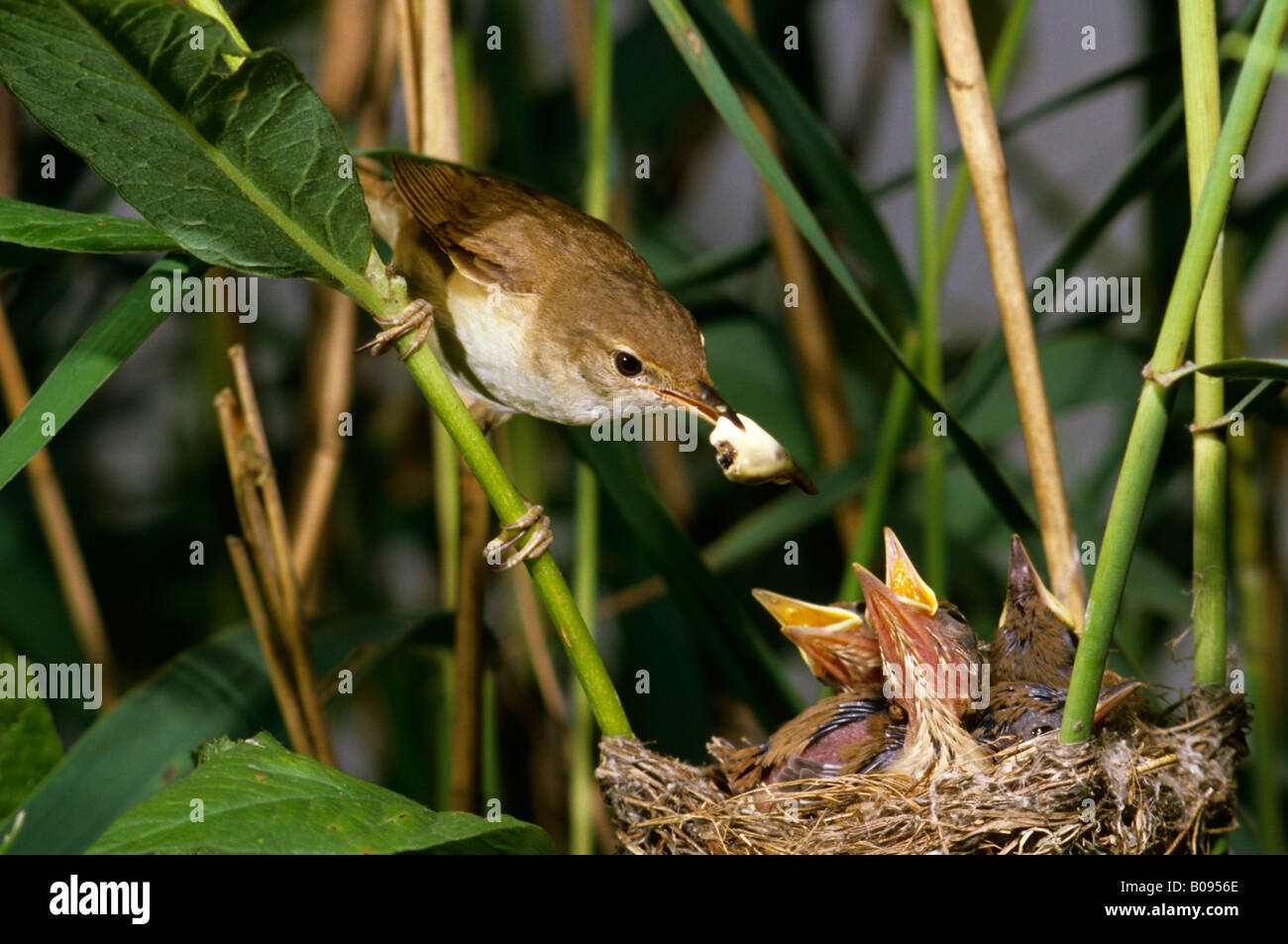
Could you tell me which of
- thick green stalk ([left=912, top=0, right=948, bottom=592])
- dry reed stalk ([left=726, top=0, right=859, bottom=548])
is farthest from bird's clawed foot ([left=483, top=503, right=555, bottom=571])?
dry reed stalk ([left=726, top=0, right=859, bottom=548])

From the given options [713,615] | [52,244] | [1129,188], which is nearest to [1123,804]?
[713,615]

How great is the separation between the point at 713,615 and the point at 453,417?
0.48 m

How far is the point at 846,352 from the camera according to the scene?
7.72 ft

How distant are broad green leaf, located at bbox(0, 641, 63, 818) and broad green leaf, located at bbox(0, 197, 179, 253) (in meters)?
0.47

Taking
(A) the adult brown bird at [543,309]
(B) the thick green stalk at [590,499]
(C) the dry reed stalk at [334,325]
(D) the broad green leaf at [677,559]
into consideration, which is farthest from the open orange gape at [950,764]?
(C) the dry reed stalk at [334,325]

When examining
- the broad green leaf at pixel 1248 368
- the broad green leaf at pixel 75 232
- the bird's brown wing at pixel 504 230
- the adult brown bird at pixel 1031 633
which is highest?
the bird's brown wing at pixel 504 230

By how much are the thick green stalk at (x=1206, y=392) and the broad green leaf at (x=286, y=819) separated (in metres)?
0.62

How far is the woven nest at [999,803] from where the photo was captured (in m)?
0.99

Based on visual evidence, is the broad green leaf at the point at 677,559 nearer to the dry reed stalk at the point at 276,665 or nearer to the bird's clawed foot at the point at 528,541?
the bird's clawed foot at the point at 528,541

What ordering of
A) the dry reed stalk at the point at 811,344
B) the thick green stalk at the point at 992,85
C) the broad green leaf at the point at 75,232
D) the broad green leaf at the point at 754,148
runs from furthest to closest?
1. the dry reed stalk at the point at 811,344
2. the thick green stalk at the point at 992,85
3. the broad green leaf at the point at 754,148
4. the broad green leaf at the point at 75,232

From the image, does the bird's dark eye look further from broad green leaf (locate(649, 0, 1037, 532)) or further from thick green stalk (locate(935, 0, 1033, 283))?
thick green stalk (locate(935, 0, 1033, 283))

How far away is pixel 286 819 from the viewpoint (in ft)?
2.31

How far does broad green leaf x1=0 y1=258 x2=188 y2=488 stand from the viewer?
80 cm
